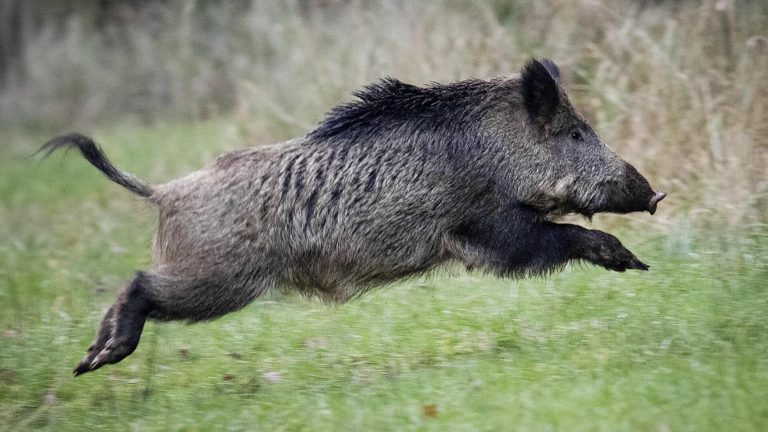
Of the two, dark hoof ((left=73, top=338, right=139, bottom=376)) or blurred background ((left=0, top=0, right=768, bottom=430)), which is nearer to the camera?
blurred background ((left=0, top=0, right=768, bottom=430))

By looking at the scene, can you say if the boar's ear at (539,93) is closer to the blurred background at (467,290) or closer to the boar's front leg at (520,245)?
the boar's front leg at (520,245)

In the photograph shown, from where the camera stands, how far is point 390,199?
4.91 m

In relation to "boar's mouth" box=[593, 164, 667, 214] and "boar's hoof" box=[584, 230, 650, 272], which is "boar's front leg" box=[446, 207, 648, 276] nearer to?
"boar's hoof" box=[584, 230, 650, 272]

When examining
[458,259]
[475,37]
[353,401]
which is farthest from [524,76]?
[475,37]

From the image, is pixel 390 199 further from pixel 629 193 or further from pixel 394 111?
pixel 629 193

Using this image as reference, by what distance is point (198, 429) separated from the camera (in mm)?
4363

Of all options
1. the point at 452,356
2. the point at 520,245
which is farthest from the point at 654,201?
the point at 452,356

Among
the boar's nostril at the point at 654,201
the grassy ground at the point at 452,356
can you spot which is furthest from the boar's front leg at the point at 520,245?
the boar's nostril at the point at 654,201

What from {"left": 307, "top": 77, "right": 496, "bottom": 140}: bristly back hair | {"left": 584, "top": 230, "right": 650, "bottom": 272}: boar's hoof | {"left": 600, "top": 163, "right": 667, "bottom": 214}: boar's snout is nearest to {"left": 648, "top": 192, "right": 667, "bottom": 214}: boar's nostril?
{"left": 600, "top": 163, "right": 667, "bottom": 214}: boar's snout

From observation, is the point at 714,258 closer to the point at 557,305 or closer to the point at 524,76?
the point at 557,305

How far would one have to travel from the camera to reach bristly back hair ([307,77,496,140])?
509cm

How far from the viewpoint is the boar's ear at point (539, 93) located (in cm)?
504

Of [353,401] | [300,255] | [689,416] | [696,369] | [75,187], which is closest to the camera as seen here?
[689,416]

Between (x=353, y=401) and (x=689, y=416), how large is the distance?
1382mm
